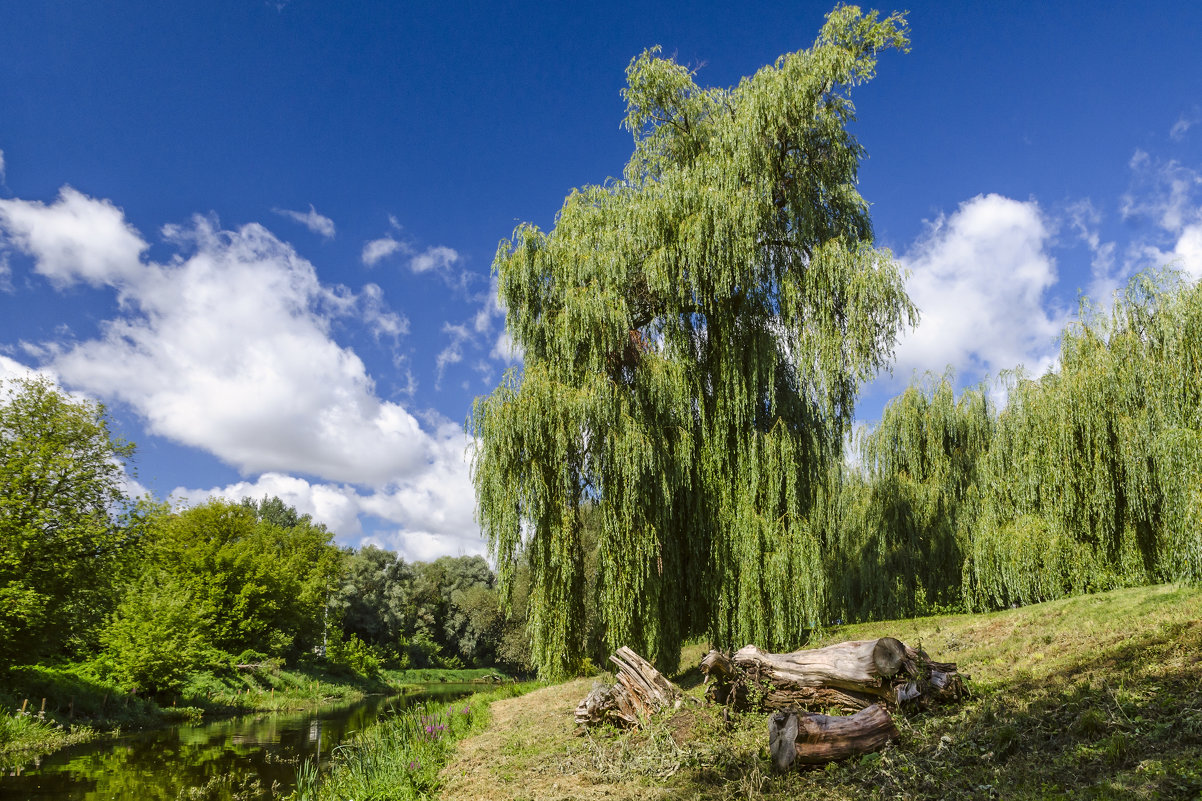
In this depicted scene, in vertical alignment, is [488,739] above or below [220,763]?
above

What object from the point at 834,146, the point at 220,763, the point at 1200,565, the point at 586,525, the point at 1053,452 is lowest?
the point at 220,763

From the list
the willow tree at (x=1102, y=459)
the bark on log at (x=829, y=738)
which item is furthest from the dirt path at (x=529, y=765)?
the willow tree at (x=1102, y=459)

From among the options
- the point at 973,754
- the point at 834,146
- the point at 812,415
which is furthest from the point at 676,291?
the point at 973,754

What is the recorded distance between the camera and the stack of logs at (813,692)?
5781 millimetres

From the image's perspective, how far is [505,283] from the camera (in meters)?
14.1

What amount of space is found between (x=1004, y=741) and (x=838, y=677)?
1932mm

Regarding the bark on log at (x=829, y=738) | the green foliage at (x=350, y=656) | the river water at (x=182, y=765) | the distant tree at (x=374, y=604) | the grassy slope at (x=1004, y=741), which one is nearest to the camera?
the grassy slope at (x=1004, y=741)

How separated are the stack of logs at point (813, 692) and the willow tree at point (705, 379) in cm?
321

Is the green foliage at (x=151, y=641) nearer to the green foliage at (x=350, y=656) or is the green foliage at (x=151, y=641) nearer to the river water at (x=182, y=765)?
the river water at (x=182, y=765)

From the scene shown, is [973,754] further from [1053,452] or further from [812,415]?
[1053,452]

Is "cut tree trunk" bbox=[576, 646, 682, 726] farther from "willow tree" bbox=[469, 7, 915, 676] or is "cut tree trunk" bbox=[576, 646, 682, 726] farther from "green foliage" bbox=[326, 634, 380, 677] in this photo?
"green foliage" bbox=[326, 634, 380, 677]

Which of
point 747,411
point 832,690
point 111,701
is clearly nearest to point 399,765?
point 832,690

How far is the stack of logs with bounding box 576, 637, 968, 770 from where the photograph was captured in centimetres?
578

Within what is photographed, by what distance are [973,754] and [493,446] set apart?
883cm
